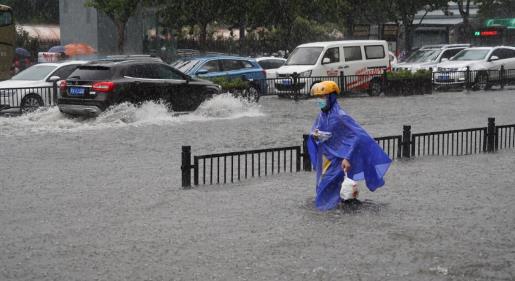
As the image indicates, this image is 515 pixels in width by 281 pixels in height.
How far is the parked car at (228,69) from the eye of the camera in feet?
85.2

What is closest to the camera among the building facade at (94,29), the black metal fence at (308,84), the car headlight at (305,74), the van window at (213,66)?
the van window at (213,66)

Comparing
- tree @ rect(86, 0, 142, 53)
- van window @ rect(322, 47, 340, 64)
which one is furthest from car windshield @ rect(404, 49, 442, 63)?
tree @ rect(86, 0, 142, 53)

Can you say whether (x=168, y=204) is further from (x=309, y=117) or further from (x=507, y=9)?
(x=507, y=9)

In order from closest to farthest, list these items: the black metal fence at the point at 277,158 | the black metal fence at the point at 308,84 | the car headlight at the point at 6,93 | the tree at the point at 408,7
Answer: the black metal fence at the point at 277,158, the car headlight at the point at 6,93, the black metal fence at the point at 308,84, the tree at the point at 408,7

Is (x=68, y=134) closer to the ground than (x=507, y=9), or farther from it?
closer to the ground

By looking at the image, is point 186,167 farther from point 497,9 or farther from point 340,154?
point 497,9

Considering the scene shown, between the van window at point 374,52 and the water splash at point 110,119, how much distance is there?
867 cm

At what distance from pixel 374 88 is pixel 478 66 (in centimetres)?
569

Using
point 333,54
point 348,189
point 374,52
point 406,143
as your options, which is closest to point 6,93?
point 333,54

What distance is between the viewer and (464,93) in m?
32.0

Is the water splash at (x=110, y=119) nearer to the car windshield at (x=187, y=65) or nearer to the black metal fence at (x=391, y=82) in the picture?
the car windshield at (x=187, y=65)

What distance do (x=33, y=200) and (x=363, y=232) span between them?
451cm

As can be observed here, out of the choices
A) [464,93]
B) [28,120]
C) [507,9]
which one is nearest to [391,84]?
[464,93]

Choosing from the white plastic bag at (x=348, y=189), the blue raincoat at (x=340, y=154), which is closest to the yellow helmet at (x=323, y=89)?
the blue raincoat at (x=340, y=154)
